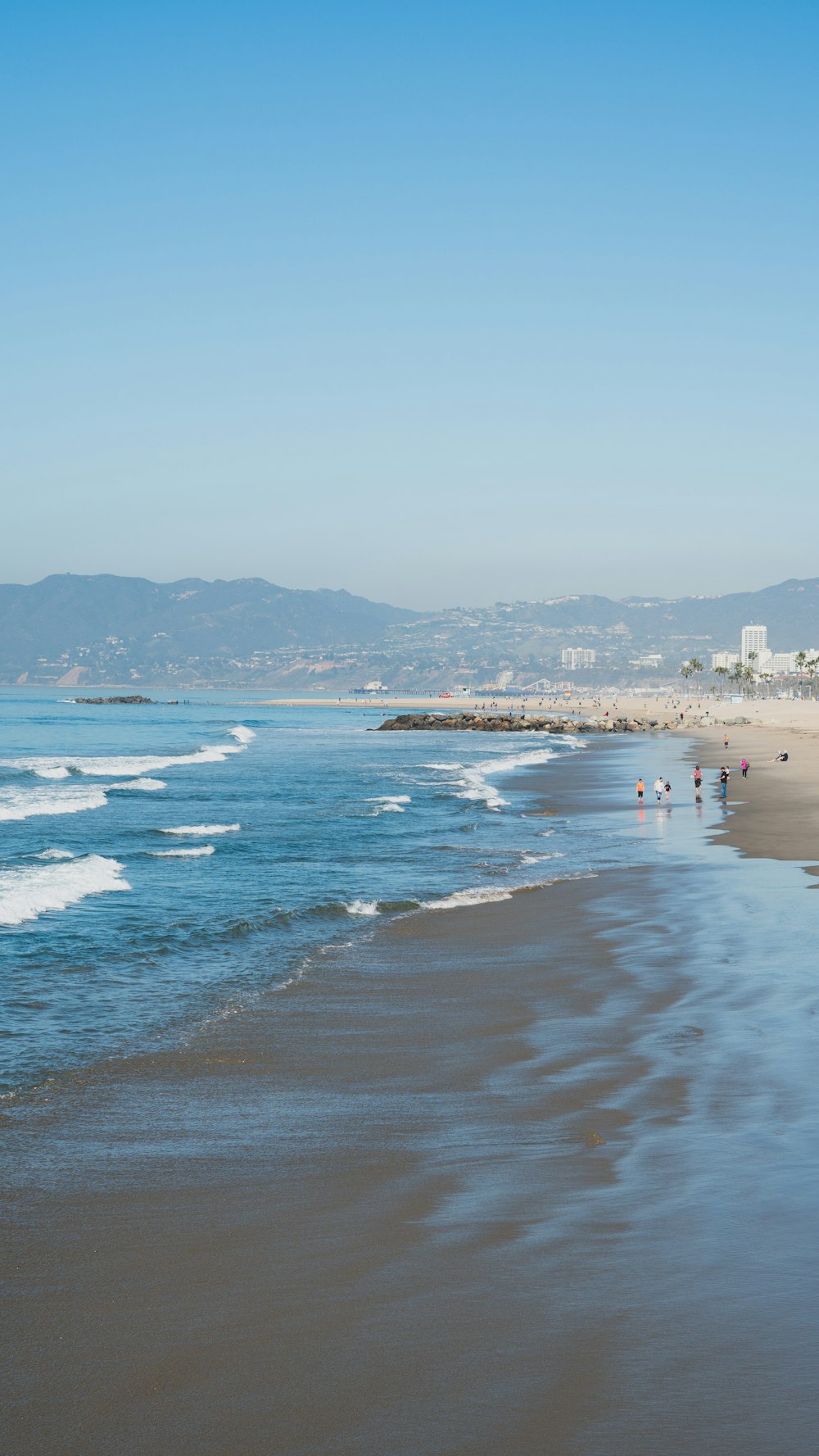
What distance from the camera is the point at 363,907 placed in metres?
19.7

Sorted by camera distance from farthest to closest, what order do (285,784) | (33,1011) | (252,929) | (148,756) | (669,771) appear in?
(148,756)
(669,771)
(285,784)
(252,929)
(33,1011)

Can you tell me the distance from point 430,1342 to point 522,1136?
3.22 metres

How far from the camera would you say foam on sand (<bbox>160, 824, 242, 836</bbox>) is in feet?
99.2

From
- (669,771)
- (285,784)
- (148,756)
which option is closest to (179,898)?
(285,784)

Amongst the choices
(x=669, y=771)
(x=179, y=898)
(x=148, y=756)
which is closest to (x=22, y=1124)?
(x=179, y=898)

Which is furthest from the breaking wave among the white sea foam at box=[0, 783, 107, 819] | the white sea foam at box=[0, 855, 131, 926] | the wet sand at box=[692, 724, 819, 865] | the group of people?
the white sea foam at box=[0, 855, 131, 926]

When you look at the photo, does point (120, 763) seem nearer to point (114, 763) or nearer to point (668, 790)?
point (114, 763)

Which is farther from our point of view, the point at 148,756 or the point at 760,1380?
the point at 148,756

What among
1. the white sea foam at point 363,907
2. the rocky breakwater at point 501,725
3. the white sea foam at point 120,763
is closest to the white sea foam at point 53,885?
the white sea foam at point 363,907

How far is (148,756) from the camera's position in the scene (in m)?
64.9

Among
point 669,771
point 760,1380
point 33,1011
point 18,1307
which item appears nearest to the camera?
point 760,1380

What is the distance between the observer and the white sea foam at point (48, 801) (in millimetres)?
35000

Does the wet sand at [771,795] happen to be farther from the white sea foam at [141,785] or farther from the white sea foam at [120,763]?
the white sea foam at [120,763]

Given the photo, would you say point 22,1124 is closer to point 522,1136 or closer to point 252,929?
point 522,1136
